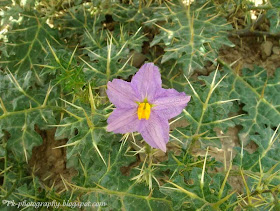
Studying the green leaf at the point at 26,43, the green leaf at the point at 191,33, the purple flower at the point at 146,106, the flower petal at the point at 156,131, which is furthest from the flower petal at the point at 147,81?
the green leaf at the point at 26,43

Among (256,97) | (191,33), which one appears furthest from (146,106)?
(256,97)

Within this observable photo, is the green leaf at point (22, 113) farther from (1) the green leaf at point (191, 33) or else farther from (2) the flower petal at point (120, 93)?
(1) the green leaf at point (191, 33)

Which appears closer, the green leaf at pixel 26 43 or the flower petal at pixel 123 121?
the flower petal at pixel 123 121

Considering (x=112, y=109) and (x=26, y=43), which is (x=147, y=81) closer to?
(x=112, y=109)

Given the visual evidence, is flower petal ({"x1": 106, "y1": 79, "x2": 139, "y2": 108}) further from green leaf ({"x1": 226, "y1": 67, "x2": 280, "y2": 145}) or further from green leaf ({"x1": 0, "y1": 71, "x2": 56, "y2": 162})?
green leaf ({"x1": 226, "y1": 67, "x2": 280, "y2": 145})

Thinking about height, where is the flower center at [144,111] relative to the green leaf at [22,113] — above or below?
above

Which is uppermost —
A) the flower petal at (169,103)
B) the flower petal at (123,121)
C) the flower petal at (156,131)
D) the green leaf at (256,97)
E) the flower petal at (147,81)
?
the flower petal at (147,81)
